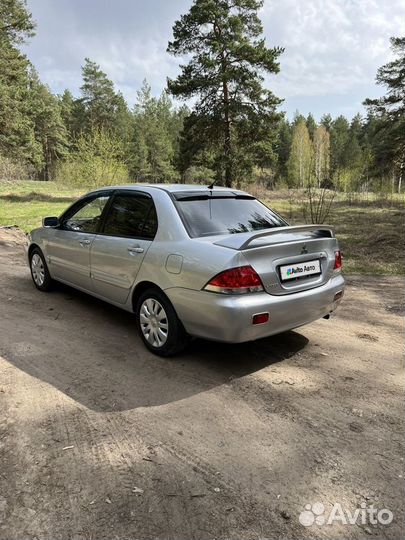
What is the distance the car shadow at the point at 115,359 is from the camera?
3.30 m

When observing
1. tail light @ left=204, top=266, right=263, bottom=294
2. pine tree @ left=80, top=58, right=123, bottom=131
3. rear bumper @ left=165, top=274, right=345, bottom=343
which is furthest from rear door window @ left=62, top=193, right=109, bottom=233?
pine tree @ left=80, top=58, right=123, bottom=131

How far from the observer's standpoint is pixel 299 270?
A: 3.66 m

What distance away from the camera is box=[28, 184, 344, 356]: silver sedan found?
10.9 feet

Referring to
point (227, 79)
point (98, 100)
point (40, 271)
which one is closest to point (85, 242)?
point (40, 271)

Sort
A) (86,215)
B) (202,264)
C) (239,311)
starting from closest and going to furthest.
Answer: (239,311)
(202,264)
(86,215)

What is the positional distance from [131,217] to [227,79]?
2104 cm

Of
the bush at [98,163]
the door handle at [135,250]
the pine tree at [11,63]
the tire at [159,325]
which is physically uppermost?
the pine tree at [11,63]

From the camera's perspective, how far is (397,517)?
82.7 inches

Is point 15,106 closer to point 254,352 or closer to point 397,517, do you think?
point 254,352

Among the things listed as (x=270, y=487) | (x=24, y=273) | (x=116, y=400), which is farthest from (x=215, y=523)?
(x=24, y=273)

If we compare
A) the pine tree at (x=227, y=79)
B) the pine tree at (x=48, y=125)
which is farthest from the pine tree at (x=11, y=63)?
the pine tree at (x=48, y=125)

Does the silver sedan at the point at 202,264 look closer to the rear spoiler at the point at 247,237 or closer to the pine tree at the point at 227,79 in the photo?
the rear spoiler at the point at 247,237

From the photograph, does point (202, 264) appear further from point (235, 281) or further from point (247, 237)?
point (247, 237)

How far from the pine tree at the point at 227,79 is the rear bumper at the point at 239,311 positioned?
69.7 feet
